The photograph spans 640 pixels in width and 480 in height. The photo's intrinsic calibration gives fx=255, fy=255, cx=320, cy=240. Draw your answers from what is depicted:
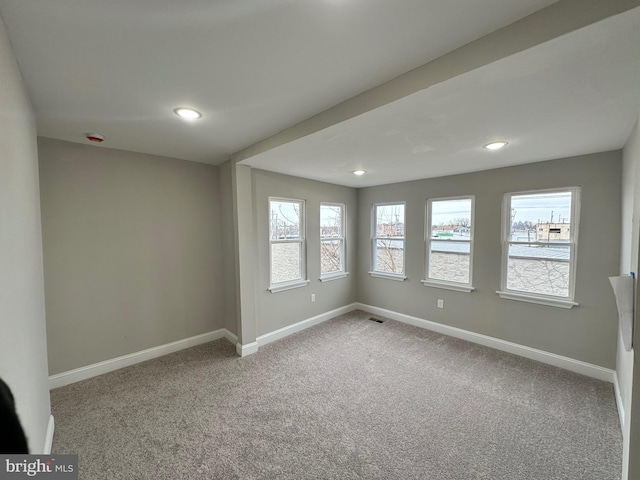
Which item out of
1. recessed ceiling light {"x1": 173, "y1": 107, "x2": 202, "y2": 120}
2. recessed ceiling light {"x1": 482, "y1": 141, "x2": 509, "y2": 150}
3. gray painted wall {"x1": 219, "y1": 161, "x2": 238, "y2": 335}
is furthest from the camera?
gray painted wall {"x1": 219, "y1": 161, "x2": 238, "y2": 335}

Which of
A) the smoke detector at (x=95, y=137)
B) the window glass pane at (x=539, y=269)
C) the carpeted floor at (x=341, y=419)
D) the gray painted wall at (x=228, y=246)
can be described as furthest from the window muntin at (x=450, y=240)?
the smoke detector at (x=95, y=137)

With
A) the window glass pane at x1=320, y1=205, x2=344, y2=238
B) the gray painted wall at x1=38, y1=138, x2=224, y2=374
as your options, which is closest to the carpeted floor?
the gray painted wall at x1=38, y1=138, x2=224, y2=374

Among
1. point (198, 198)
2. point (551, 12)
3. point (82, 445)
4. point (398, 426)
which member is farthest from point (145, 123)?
point (398, 426)

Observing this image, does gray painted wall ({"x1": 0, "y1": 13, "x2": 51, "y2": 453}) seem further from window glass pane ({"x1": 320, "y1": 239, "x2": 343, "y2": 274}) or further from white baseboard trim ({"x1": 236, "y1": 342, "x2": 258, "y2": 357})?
window glass pane ({"x1": 320, "y1": 239, "x2": 343, "y2": 274})

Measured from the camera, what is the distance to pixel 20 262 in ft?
4.29

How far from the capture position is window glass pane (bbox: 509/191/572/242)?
2.84 m

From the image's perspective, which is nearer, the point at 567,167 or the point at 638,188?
the point at 638,188

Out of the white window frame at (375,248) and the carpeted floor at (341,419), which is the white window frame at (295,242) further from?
the white window frame at (375,248)

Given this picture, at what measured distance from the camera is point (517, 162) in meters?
2.98

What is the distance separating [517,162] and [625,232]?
3.87 ft

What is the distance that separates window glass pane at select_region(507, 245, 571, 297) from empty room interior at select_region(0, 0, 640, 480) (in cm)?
2

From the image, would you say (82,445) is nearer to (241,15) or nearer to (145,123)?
(145,123)

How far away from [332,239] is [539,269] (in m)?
2.79

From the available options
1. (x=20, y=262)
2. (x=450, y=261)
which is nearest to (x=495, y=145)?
(x=450, y=261)
